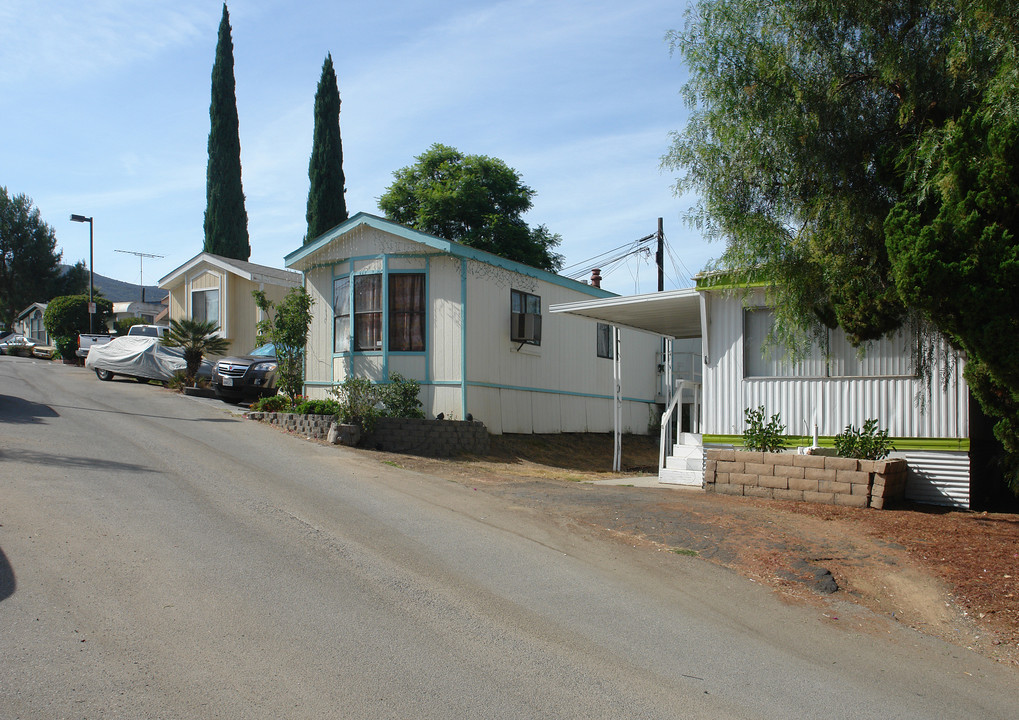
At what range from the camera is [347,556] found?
6.87 m

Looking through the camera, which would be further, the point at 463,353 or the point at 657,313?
the point at 463,353

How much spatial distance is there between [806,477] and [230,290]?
21.8m

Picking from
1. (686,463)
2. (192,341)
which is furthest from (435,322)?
(192,341)

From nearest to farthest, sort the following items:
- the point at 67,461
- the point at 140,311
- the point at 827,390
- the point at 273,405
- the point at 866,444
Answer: the point at 67,461, the point at 866,444, the point at 827,390, the point at 273,405, the point at 140,311

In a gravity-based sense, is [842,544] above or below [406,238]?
below

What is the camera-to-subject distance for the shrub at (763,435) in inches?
443

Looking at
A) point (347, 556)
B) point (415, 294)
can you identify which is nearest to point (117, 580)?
point (347, 556)

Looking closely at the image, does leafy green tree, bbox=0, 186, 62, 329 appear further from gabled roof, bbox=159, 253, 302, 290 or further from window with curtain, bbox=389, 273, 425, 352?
window with curtain, bbox=389, 273, 425, 352

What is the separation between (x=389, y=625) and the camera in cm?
529

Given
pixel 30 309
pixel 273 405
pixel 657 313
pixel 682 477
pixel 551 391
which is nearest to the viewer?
pixel 682 477

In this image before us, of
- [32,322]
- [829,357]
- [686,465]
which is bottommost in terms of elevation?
[686,465]

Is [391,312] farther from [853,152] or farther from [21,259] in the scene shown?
[21,259]

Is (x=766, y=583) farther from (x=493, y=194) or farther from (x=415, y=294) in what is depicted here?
(x=493, y=194)

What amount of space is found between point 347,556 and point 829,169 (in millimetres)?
6328
